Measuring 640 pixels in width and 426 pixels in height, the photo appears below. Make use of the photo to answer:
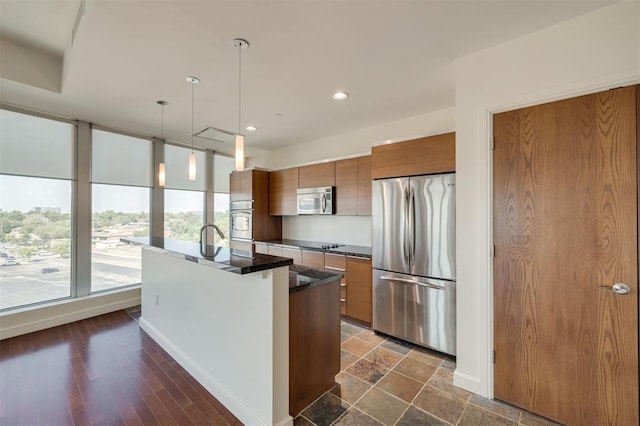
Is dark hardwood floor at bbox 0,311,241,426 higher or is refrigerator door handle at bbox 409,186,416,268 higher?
refrigerator door handle at bbox 409,186,416,268

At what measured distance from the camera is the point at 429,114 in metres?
3.47

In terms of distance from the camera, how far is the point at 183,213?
5.05 metres

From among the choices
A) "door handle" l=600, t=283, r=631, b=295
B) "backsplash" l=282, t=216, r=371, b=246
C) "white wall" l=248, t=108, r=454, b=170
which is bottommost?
"door handle" l=600, t=283, r=631, b=295

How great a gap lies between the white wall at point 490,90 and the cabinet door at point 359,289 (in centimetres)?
121

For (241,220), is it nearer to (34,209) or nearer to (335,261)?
(335,261)

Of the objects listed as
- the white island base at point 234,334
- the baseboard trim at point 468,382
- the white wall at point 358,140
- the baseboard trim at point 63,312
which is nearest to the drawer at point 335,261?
the white wall at point 358,140

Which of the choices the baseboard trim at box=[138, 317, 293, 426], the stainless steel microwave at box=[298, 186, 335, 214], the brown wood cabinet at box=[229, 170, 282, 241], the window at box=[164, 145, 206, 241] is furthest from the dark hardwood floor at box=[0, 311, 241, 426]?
the stainless steel microwave at box=[298, 186, 335, 214]

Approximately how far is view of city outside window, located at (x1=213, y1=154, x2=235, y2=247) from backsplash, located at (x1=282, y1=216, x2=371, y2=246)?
1370 mm

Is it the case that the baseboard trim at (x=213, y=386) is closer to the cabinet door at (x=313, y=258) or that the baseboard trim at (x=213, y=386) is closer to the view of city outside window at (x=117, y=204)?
the view of city outside window at (x=117, y=204)

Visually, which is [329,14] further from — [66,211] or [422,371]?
[66,211]

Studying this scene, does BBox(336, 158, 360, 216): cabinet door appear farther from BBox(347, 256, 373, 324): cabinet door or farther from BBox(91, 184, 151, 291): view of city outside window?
BBox(91, 184, 151, 291): view of city outside window

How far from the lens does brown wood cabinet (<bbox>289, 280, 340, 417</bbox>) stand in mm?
1861

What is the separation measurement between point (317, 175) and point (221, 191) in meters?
2.47

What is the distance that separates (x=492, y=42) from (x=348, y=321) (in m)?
3.32
